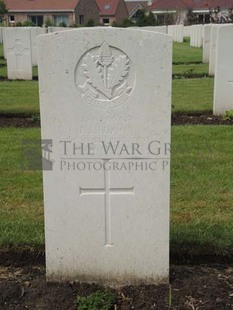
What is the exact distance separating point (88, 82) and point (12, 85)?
10564mm

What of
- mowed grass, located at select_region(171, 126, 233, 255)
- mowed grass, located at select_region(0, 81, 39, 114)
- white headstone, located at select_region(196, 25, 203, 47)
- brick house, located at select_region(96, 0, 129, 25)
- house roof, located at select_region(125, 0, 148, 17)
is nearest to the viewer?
mowed grass, located at select_region(171, 126, 233, 255)

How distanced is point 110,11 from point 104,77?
227 feet

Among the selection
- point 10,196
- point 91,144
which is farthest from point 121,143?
point 10,196

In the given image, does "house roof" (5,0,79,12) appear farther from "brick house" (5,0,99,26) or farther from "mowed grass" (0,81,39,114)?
"mowed grass" (0,81,39,114)

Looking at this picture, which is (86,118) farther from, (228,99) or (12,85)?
(12,85)

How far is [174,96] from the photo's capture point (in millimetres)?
10672

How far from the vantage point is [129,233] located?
127 inches

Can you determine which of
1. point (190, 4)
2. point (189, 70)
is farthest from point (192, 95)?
point (190, 4)

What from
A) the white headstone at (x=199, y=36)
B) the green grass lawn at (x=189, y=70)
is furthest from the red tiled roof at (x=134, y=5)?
the green grass lawn at (x=189, y=70)

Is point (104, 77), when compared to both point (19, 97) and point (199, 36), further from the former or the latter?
point (199, 36)

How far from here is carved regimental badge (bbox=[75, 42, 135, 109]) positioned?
116 inches

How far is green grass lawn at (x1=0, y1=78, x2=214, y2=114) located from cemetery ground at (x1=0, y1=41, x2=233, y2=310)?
1.62 metres

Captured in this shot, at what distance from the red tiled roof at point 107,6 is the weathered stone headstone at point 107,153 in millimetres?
68566

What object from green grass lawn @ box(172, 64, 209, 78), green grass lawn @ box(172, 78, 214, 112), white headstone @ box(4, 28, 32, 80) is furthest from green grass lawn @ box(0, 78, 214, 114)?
green grass lawn @ box(172, 64, 209, 78)
